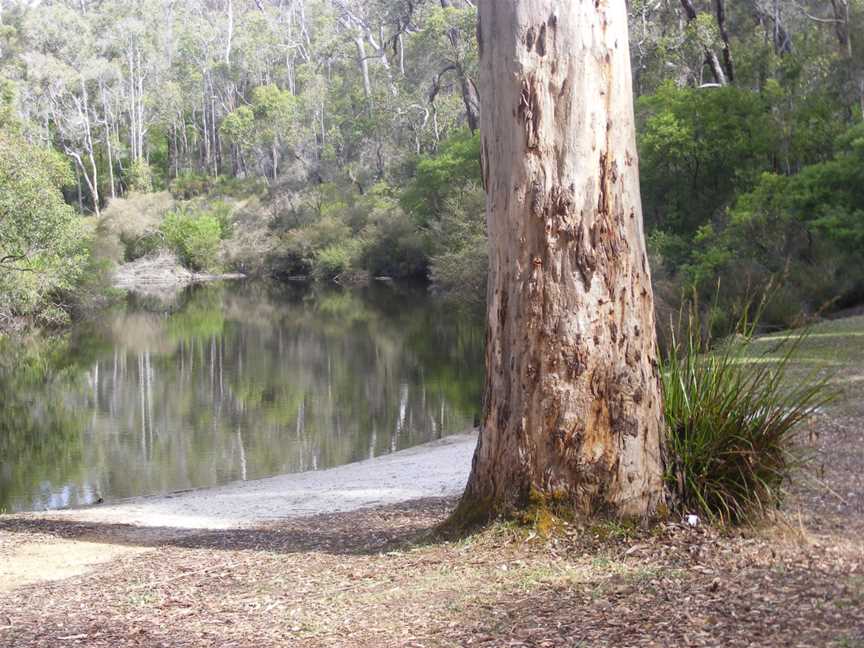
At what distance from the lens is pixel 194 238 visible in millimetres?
52281

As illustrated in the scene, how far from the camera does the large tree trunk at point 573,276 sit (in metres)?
4.67

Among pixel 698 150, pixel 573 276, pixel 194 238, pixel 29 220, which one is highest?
pixel 194 238

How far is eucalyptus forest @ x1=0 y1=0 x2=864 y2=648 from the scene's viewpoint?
426 cm

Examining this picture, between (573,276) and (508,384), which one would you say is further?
(508,384)

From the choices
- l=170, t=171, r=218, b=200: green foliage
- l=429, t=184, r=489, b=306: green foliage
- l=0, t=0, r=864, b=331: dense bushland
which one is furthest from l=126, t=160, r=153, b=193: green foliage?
l=429, t=184, r=489, b=306: green foliage

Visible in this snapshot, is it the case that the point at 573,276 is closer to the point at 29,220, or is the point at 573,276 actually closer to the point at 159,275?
the point at 29,220

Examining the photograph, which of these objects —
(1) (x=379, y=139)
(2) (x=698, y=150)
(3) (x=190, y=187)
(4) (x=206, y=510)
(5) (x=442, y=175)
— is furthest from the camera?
(3) (x=190, y=187)

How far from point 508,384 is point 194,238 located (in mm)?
49371

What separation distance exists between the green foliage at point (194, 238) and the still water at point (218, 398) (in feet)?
59.4

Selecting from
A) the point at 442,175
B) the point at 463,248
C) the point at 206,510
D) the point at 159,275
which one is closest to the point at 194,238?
the point at 159,275

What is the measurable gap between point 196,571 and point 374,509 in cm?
249

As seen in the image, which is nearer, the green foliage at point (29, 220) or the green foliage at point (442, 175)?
the green foliage at point (29, 220)

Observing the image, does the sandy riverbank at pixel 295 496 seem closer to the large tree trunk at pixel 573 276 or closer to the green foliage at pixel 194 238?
the large tree trunk at pixel 573 276

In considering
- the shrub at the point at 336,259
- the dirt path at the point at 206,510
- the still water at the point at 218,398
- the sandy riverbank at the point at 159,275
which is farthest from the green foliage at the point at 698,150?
the sandy riverbank at the point at 159,275
